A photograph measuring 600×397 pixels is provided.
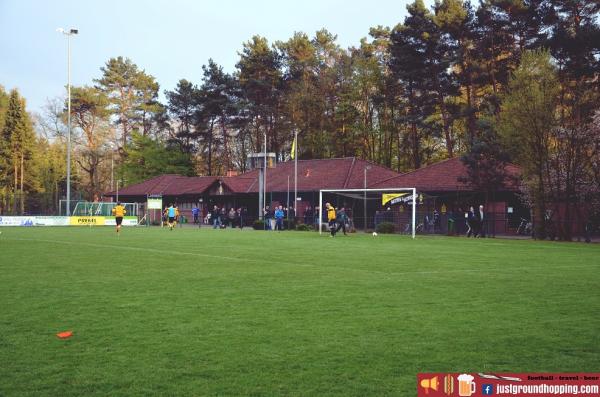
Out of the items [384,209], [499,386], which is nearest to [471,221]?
[384,209]

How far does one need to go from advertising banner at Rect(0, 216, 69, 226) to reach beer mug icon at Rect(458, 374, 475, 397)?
50575mm

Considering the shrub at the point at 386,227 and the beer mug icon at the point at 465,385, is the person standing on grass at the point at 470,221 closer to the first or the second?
the shrub at the point at 386,227

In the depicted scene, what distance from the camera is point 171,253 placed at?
20000 mm

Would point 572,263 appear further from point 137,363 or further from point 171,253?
point 137,363

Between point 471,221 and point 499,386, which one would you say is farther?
point 471,221

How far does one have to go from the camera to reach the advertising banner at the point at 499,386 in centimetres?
398

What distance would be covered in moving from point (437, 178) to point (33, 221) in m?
32.4

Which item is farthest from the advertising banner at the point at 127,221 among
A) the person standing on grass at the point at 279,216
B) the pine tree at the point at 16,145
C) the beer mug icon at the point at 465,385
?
the beer mug icon at the point at 465,385

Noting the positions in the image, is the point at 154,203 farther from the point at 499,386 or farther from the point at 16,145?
the point at 499,386

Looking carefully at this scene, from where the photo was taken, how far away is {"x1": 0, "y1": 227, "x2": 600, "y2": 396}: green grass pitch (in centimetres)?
545

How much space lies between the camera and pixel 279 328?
7559mm

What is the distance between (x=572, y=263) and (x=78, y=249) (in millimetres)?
16180

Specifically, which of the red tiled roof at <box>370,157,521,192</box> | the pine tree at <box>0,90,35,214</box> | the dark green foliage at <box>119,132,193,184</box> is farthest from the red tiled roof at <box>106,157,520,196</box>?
the pine tree at <box>0,90,35,214</box>

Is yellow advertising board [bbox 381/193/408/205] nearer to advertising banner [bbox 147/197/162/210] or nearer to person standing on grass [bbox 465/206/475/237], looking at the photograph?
person standing on grass [bbox 465/206/475/237]
